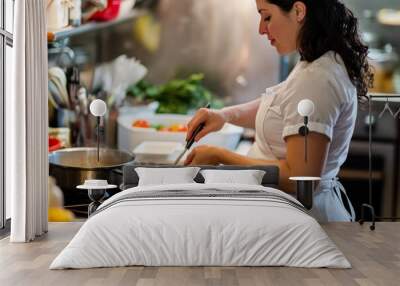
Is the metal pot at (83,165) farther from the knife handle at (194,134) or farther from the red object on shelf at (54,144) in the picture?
the knife handle at (194,134)

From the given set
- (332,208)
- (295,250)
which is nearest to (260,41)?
(332,208)

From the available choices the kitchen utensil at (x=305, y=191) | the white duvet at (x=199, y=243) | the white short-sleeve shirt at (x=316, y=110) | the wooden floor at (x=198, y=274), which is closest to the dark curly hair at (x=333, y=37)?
the white short-sleeve shirt at (x=316, y=110)

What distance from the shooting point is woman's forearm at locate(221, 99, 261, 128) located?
6102 millimetres

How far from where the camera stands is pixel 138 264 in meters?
3.97

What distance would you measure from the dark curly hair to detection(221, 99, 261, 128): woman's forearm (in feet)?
2.31

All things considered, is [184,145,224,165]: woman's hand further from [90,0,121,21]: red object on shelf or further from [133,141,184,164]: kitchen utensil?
[90,0,121,21]: red object on shelf

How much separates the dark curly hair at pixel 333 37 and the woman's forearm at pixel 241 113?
0.70 meters

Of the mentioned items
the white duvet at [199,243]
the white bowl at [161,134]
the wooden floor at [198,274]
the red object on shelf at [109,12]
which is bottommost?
the wooden floor at [198,274]

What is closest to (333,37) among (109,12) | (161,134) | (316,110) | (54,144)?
(316,110)

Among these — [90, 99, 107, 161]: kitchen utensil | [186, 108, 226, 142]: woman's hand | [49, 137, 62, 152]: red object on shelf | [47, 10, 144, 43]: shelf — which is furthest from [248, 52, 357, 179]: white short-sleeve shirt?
[49, 137, 62, 152]: red object on shelf

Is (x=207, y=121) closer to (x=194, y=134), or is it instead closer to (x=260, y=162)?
(x=194, y=134)

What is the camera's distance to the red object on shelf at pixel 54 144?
6168mm

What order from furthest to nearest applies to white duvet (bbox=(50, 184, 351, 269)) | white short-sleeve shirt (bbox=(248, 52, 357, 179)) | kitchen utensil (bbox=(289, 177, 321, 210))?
white short-sleeve shirt (bbox=(248, 52, 357, 179)), kitchen utensil (bbox=(289, 177, 321, 210)), white duvet (bbox=(50, 184, 351, 269))

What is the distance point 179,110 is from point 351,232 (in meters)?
1.87
